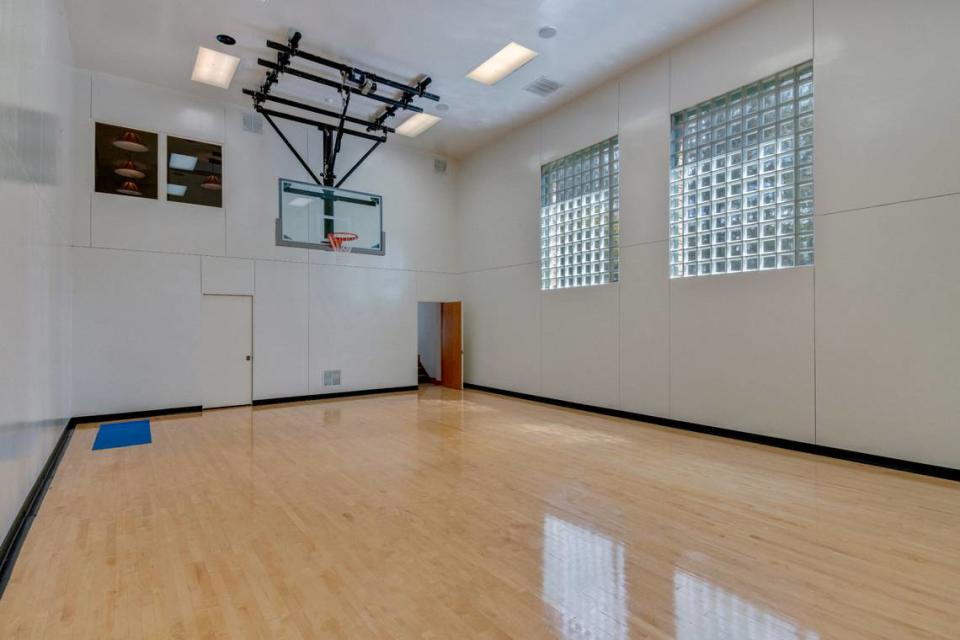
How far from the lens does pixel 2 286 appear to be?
2895 millimetres

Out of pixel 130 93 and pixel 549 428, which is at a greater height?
pixel 130 93

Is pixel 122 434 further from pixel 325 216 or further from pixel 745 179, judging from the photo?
pixel 745 179

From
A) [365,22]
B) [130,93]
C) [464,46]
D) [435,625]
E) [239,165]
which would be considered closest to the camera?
[435,625]

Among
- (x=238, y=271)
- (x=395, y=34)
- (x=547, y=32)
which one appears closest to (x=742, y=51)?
(x=547, y=32)

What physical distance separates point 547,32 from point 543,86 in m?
1.46

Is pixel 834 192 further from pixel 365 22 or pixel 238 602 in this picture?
pixel 238 602

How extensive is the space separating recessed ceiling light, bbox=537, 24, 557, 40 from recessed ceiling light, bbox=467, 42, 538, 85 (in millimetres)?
379

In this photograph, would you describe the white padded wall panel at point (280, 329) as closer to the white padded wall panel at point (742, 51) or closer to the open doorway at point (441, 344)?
the open doorway at point (441, 344)

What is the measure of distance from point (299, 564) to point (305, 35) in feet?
20.3

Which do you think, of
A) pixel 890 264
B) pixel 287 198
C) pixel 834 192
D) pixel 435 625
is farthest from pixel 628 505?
pixel 287 198

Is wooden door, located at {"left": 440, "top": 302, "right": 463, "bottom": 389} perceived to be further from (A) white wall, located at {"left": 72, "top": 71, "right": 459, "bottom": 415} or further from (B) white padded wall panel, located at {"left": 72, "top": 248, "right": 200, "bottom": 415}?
(B) white padded wall panel, located at {"left": 72, "top": 248, "right": 200, "bottom": 415}

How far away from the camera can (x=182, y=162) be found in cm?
777

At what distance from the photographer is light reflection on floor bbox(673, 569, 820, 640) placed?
217 centimetres

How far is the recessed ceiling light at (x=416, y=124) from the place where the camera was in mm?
8805
